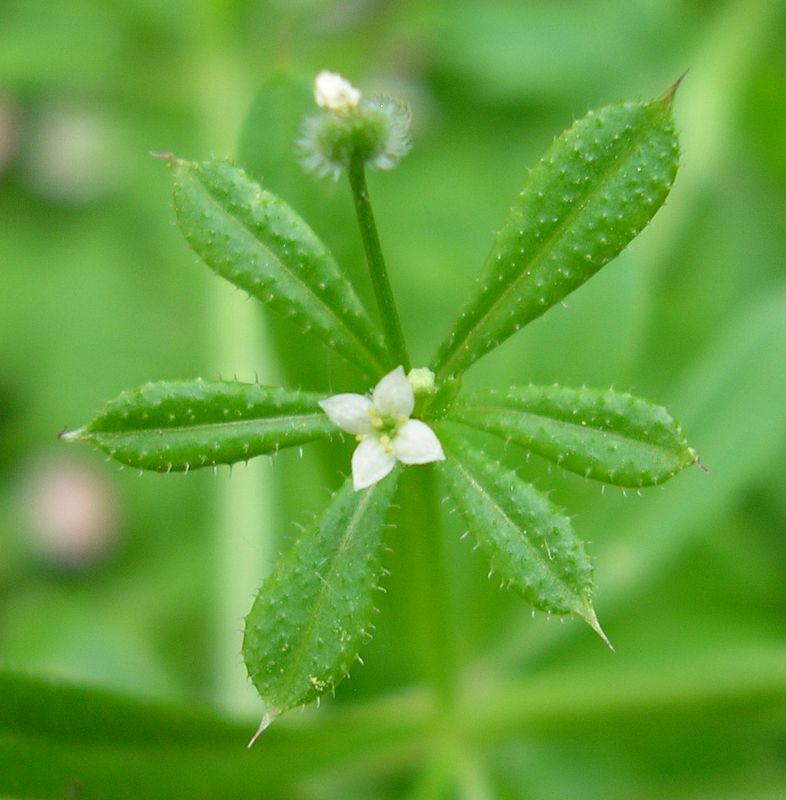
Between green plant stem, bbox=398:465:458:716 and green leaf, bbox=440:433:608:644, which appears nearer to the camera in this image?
green leaf, bbox=440:433:608:644

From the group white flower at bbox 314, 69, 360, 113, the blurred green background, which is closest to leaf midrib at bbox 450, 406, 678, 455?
white flower at bbox 314, 69, 360, 113

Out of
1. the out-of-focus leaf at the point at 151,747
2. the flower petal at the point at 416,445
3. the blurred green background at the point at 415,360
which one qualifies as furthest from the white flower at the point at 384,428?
the out-of-focus leaf at the point at 151,747

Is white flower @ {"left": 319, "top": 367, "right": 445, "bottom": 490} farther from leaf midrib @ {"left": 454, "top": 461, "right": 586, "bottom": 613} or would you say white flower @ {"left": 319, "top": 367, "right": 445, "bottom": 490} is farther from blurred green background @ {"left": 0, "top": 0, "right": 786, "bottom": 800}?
blurred green background @ {"left": 0, "top": 0, "right": 786, "bottom": 800}

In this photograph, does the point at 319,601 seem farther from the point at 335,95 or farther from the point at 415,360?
the point at 415,360

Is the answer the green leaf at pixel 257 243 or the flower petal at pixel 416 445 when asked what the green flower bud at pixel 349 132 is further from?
the flower petal at pixel 416 445

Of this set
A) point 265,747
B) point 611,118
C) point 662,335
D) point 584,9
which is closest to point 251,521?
point 265,747

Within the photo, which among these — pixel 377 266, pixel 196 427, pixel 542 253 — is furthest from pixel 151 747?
pixel 542 253
